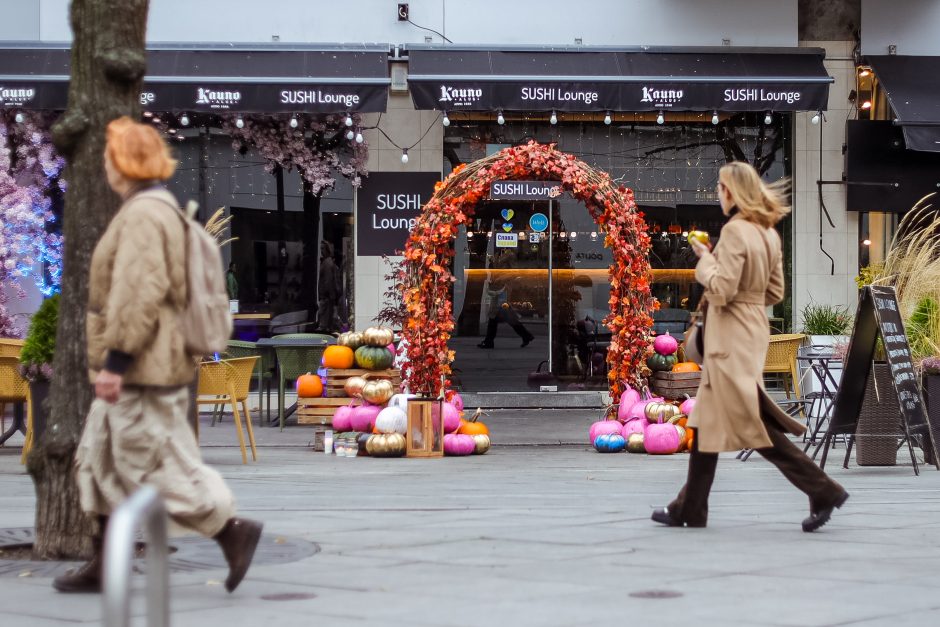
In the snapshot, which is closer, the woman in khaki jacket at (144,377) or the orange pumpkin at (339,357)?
the woman in khaki jacket at (144,377)

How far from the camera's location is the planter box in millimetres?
11102

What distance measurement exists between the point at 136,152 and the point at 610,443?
26.5 feet

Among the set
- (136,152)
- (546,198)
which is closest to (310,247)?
(546,198)

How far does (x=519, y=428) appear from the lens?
49.6 feet

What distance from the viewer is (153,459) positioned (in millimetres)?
5520

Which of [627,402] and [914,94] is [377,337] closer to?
[627,402]

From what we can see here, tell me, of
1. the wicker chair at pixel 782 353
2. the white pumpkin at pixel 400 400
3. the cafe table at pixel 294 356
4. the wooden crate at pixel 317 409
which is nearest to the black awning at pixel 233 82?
the cafe table at pixel 294 356

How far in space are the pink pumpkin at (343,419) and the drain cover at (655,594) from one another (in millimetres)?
7898

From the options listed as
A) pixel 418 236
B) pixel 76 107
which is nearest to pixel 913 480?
pixel 418 236

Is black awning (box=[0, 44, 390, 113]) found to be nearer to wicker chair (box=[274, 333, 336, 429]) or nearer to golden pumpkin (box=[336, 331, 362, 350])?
wicker chair (box=[274, 333, 336, 429])

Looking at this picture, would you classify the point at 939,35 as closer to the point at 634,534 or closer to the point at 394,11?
the point at 394,11

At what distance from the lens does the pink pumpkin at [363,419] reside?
1324cm

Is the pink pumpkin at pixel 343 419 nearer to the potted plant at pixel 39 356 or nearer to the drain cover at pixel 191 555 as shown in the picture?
the potted plant at pixel 39 356

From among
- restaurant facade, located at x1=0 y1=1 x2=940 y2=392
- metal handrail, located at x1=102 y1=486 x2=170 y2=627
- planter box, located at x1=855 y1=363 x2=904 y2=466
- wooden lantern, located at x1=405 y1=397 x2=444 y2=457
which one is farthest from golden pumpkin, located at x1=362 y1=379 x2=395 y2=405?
metal handrail, located at x1=102 y1=486 x2=170 y2=627
